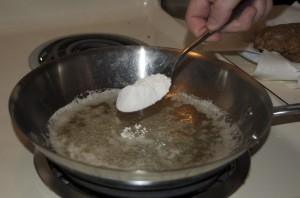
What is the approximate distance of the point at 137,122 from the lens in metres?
0.57

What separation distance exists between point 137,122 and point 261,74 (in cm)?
26

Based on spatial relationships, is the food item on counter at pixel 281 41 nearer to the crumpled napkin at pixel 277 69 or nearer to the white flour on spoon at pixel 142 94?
the crumpled napkin at pixel 277 69

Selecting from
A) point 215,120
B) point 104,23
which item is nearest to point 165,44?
point 104,23

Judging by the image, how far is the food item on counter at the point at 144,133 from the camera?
491 mm

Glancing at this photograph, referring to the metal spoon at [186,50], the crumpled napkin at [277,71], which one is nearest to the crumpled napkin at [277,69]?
the crumpled napkin at [277,71]

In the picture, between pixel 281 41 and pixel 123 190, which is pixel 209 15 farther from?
Answer: pixel 123 190

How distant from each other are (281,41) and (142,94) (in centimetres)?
35

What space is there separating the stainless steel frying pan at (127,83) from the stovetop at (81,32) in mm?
42

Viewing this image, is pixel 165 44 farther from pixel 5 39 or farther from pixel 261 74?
pixel 5 39

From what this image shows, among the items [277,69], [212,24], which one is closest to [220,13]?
[212,24]

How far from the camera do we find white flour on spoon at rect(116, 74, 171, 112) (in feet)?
1.80

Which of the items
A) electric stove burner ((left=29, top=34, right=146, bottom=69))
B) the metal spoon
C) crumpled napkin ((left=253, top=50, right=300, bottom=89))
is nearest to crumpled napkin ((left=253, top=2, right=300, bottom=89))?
crumpled napkin ((left=253, top=50, right=300, bottom=89))

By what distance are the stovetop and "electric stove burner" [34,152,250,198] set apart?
0.01m

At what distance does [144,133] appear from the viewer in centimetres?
54
